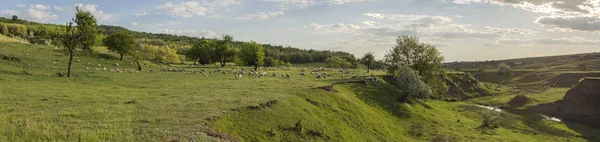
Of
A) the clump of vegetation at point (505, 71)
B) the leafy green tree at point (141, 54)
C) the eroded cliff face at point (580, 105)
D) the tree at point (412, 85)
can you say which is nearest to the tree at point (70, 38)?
the leafy green tree at point (141, 54)

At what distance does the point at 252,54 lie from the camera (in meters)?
84.9

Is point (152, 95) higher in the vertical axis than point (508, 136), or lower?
higher

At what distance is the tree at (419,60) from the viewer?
249 feet

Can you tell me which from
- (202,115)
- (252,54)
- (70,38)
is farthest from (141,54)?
(202,115)

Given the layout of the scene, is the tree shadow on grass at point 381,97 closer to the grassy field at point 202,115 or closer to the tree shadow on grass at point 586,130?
the grassy field at point 202,115

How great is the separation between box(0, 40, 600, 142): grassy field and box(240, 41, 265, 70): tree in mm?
30822

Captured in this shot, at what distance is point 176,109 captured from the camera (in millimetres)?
25156

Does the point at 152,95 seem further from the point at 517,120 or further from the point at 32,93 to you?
the point at 517,120

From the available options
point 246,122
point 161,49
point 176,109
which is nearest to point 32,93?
point 176,109

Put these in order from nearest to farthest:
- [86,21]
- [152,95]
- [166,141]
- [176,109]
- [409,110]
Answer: [166,141] < [176,109] < [152,95] < [86,21] < [409,110]

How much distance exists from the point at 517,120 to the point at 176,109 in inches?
2463

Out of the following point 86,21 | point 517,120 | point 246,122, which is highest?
point 86,21

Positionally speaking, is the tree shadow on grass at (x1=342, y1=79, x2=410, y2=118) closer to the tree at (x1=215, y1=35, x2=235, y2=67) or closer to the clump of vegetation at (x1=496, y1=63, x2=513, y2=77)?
the tree at (x1=215, y1=35, x2=235, y2=67)

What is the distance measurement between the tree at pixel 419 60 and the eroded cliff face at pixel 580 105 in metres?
21.7
